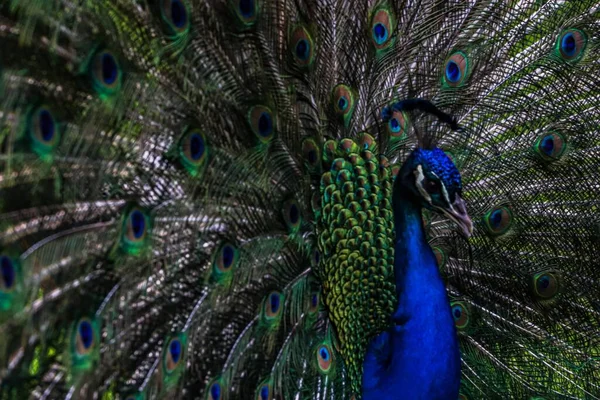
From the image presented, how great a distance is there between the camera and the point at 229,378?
6.04 feet

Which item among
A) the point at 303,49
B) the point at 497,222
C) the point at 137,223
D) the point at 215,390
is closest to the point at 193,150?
the point at 137,223

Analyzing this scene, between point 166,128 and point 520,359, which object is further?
point 520,359

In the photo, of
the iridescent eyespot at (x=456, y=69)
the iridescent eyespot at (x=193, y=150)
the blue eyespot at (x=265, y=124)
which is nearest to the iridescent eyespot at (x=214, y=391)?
the iridescent eyespot at (x=193, y=150)

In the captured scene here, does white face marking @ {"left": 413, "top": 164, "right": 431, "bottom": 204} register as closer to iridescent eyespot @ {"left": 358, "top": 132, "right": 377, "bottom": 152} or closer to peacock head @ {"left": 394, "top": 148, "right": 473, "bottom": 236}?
peacock head @ {"left": 394, "top": 148, "right": 473, "bottom": 236}

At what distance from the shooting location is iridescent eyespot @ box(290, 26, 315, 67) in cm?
197

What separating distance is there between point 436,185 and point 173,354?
733 millimetres

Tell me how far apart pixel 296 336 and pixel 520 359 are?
2.71 ft

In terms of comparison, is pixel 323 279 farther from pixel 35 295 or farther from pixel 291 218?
pixel 35 295

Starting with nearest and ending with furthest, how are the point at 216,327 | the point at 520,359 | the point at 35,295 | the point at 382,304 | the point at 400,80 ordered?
the point at 35,295, the point at 216,327, the point at 382,304, the point at 400,80, the point at 520,359

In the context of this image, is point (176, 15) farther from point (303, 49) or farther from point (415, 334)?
point (415, 334)

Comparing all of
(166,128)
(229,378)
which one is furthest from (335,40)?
(229,378)

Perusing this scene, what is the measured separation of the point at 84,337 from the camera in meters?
1.51

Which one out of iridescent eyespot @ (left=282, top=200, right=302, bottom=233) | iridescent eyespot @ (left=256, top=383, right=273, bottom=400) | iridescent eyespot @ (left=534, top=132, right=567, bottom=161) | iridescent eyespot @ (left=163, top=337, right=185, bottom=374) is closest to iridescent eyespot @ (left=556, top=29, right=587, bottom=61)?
iridescent eyespot @ (left=534, top=132, right=567, bottom=161)

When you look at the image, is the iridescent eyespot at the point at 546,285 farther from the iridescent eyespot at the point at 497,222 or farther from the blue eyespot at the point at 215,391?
the blue eyespot at the point at 215,391
